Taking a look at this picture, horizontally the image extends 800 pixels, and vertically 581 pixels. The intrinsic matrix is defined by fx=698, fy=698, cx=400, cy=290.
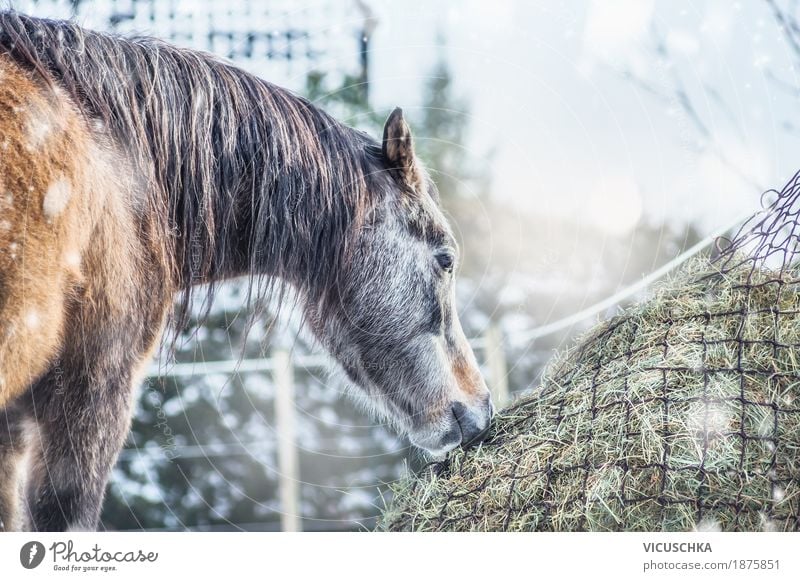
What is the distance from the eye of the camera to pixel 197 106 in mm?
1164

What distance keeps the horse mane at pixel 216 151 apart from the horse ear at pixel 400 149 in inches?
1.3

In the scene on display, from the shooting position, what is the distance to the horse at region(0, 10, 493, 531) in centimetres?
94

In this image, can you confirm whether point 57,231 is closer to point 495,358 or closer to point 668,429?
point 668,429

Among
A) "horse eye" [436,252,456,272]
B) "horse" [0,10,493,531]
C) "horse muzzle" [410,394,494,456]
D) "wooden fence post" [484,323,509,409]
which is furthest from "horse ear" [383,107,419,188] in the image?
"wooden fence post" [484,323,509,409]

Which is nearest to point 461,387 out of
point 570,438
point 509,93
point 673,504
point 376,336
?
point 376,336

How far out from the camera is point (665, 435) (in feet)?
3.26

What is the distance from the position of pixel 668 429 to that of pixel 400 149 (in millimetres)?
683

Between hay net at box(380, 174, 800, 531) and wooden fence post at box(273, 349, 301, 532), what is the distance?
813mm

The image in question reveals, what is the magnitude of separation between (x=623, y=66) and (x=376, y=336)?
85 cm

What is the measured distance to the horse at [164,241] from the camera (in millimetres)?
939

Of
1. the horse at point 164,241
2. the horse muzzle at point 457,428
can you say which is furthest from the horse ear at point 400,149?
the horse muzzle at point 457,428

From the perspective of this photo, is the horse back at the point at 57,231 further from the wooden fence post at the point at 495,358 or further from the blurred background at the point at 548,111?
the wooden fence post at the point at 495,358
